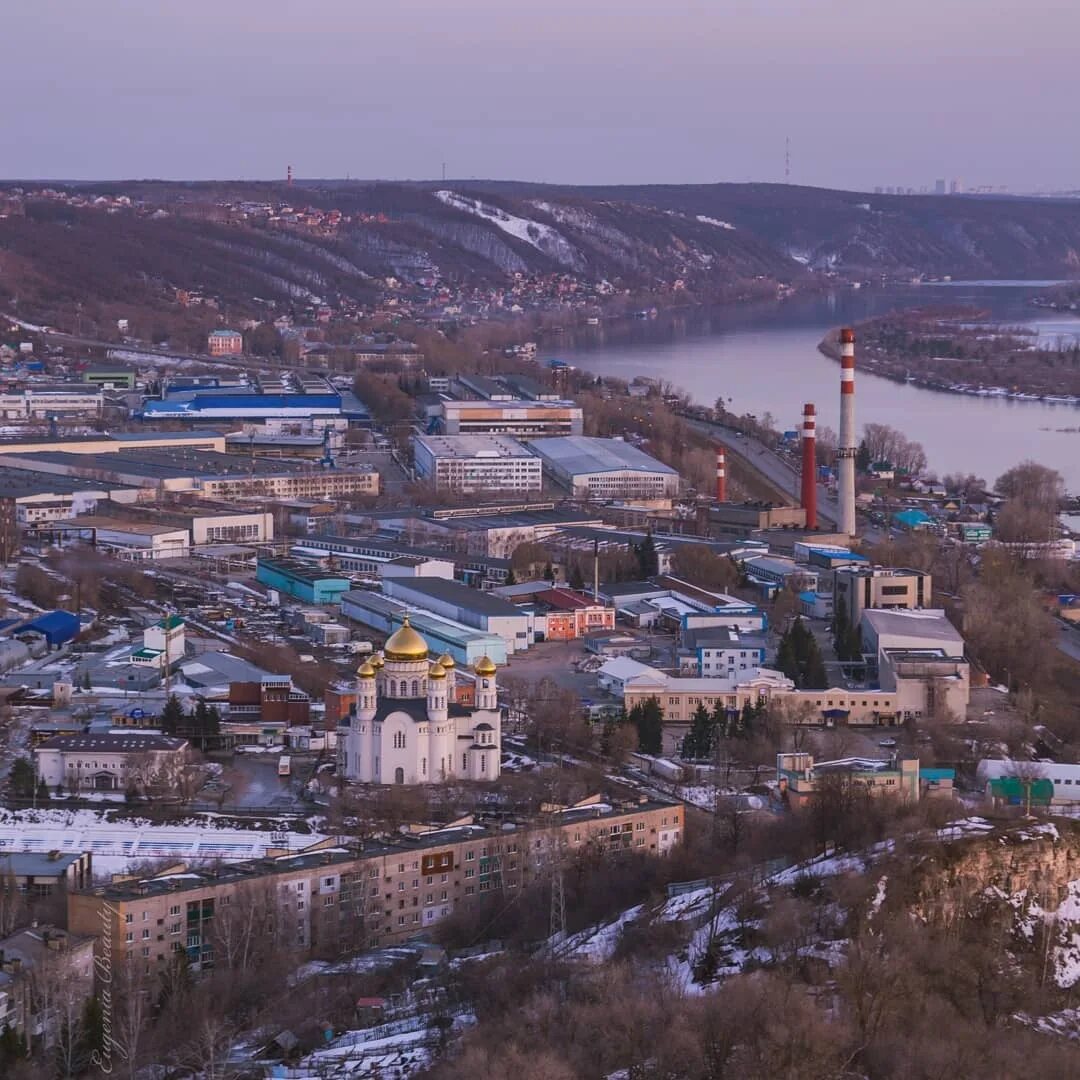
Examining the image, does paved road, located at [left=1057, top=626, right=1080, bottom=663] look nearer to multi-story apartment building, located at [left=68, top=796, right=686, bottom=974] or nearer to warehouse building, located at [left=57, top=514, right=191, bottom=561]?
multi-story apartment building, located at [left=68, top=796, right=686, bottom=974]

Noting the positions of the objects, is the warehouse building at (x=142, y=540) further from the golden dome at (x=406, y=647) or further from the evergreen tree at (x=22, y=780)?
the evergreen tree at (x=22, y=780)

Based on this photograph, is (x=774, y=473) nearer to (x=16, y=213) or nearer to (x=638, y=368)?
(x=638, y=368)

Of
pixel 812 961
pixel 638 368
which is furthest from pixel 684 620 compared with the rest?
pixel 638 368

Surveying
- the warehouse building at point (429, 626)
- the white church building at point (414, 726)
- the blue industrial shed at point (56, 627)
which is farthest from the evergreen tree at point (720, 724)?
the blue industrial shed at point (56, 627)

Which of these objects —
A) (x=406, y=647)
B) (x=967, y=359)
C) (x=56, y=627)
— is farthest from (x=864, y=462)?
(x=967, y=359)

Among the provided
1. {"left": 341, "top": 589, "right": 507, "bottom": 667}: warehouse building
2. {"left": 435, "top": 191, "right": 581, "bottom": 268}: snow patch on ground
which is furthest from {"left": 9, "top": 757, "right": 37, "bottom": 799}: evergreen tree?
{"left": 435, "top": 191, "right": 581, "bottom": 268}: snow patch on ground

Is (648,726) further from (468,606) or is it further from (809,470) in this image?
(809,470)
